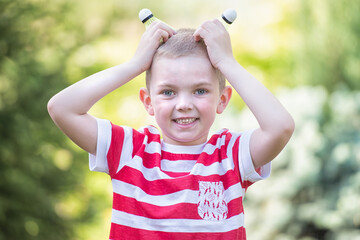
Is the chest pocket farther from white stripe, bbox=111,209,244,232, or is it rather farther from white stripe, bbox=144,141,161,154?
white stripe, bbox=144,141,161,154

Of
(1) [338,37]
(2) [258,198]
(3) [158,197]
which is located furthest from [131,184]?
(1) [338,37]

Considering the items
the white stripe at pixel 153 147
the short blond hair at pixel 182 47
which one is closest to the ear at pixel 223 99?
the short blond hair at pixel 182 47

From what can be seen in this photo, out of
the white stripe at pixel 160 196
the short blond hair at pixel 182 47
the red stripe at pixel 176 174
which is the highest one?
the short blond hair at pixel 182 47

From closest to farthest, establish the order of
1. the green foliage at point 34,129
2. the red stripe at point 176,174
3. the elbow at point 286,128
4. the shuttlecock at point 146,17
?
1. the elbow at point 286,128
2. the red stripe at point 176,174
3. the shuttlecock at point 146,17
4. the green foliage at point 34,129

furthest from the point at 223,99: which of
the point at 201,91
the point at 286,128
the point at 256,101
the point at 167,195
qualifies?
the point at 167,195

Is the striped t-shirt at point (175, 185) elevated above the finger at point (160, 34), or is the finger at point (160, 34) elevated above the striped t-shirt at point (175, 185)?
the finger at point (160, 34)

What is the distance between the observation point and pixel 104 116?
18.9ft

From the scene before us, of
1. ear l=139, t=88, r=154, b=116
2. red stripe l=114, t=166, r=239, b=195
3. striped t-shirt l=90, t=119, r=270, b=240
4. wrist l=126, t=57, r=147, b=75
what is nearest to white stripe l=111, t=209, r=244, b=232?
striped t-shirt l=90, t=119, r=270, b=240

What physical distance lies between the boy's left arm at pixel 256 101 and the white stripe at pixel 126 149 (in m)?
0.45

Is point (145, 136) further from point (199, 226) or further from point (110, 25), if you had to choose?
point (110, 25)

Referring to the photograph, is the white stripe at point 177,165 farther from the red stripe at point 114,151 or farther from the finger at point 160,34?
the finger at point 160,34

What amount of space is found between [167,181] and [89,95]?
0.46 m

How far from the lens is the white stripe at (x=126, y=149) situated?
6.80 feet

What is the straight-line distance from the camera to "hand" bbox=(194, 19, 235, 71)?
208 cm
